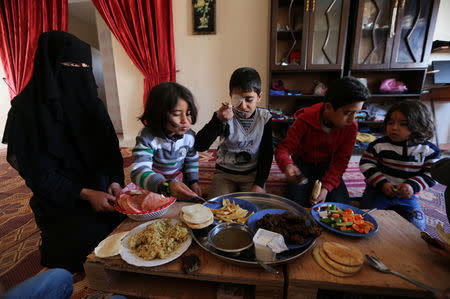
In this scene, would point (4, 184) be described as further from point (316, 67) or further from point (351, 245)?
point (316, 67)

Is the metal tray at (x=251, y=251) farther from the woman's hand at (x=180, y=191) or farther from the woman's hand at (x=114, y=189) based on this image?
the woman's hand at (x=114, y=189)

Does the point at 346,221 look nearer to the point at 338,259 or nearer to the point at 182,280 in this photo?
the point at 338,259

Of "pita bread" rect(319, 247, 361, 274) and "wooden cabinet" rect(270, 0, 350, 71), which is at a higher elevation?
"wooden cabinet" rect(270, 0, 350, 71)

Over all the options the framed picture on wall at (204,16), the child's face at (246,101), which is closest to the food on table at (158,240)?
the child's face at (246,101)

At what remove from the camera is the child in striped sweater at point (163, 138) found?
3.57ft

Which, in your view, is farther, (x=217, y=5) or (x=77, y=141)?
(x=217, y=5)

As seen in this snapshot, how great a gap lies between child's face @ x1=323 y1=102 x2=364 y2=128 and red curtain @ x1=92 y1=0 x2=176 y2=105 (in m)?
2.69

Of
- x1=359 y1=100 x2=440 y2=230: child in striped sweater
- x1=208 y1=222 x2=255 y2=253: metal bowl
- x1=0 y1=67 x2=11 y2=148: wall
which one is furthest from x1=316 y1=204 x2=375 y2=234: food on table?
x1=0 y1=67 x2=11 y2=148: wall

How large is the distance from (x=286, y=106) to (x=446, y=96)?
229 centimetres

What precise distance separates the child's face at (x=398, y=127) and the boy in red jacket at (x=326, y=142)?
199mm

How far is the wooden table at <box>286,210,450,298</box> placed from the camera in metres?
0.60

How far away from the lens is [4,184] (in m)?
2.37

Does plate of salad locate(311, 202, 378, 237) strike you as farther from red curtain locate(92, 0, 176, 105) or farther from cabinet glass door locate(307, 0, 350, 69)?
red curtain locate(92, 0, 176, 105)

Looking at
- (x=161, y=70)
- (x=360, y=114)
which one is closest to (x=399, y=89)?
(x=360, y=114)
